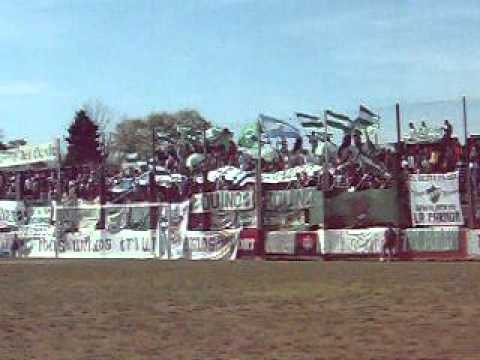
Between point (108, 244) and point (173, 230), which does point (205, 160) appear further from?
point (108, 244)

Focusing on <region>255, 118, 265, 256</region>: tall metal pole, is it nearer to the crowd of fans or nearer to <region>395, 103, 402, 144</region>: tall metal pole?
the crowd of fans

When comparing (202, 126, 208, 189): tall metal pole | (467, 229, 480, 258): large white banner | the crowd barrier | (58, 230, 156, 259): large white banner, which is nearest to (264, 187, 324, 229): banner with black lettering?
the crowd barrier

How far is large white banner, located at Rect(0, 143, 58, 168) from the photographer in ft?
169

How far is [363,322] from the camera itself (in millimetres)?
13680

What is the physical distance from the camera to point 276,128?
134ft

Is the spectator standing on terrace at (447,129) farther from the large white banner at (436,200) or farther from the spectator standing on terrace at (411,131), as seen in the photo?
the large white banner at (436,200)

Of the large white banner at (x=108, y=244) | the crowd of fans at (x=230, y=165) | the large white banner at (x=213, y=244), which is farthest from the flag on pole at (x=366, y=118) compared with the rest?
the large white banner at (x=108, y=244)

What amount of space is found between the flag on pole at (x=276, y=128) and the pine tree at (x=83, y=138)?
62.2m

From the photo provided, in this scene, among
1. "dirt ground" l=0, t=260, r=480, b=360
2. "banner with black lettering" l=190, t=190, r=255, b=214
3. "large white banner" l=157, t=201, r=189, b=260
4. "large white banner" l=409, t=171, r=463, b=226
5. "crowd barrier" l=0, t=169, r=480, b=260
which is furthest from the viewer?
"large white banner" l=157, t=201, r=189, b=260

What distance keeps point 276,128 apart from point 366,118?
209 inches

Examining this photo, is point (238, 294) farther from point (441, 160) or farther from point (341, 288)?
point (441, 160)

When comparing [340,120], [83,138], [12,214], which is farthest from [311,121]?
[83,138]

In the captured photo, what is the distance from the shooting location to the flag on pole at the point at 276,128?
4022 cm

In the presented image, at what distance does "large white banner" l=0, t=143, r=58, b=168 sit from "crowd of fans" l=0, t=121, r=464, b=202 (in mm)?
688
